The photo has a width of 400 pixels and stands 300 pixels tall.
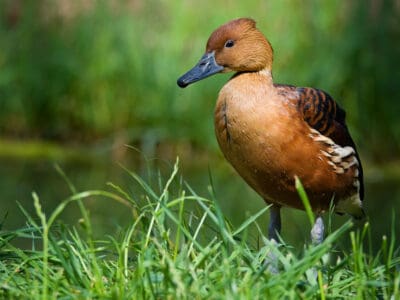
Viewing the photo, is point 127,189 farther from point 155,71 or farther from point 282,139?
point 282,139

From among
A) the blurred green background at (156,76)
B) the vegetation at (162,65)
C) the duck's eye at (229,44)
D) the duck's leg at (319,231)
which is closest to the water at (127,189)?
the blurred green background at (156,76)

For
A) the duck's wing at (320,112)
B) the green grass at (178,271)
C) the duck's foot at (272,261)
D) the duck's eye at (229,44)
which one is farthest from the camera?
the duck's eye at (229,44)

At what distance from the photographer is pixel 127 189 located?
8.09 meters

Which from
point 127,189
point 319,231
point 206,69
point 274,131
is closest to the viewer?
point 274,131

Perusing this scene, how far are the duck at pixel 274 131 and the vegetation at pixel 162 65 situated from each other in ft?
13.2

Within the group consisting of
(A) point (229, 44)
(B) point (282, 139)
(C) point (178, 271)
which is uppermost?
(A) point (229, 44)

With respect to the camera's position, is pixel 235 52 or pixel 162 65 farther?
pixel 162 65

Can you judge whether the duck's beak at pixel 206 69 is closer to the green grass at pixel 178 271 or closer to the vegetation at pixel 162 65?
the green grass at pixel 178 271

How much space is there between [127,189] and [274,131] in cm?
346

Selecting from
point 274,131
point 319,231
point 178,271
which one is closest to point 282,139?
point 274,131

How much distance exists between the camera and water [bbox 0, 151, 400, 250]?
702 centimetres

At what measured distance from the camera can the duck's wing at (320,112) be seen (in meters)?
5.01

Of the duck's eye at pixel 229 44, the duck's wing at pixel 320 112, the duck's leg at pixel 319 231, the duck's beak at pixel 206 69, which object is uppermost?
the duck's eye at pixel 229 44

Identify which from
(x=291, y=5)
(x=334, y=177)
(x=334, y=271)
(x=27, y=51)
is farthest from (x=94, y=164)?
(x=334, y=271)
